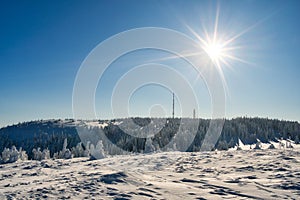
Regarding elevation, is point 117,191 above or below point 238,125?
below

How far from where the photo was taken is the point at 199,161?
18.6 m

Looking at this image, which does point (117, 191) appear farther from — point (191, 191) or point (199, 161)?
point (199, 161)

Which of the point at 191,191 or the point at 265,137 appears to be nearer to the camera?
the point at 191,191

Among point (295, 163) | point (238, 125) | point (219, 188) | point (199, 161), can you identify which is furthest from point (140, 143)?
point (219, 188)

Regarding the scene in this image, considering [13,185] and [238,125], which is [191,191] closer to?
[13,185]

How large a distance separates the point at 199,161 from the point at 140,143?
33.6 meters

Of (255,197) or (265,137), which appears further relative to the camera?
(265,137)

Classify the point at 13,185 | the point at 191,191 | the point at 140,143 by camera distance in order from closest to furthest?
the point at 191,191
the point at 13,185
the point at 140,143

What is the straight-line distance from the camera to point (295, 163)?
15695 mm

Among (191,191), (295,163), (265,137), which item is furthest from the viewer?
(265,137)

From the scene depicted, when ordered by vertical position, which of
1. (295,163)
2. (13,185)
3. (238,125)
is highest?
(238,125)

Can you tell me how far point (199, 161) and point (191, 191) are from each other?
8639 mm

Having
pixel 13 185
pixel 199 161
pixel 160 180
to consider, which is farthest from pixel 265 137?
pixel 13 185

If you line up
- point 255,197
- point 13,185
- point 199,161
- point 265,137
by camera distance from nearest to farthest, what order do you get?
point 255,197
point 13,185
point 199,161
point 265,137
